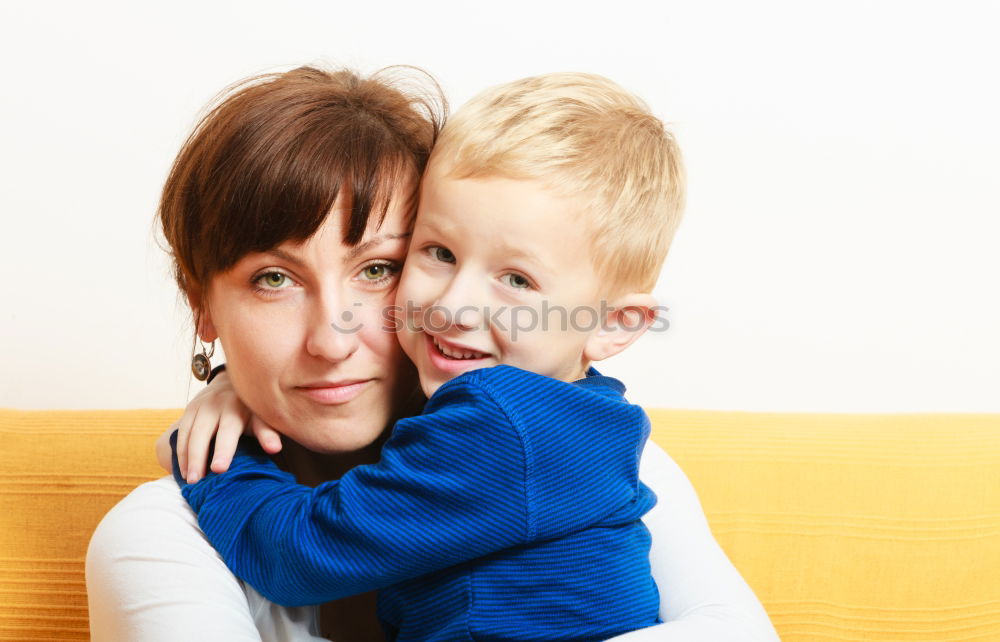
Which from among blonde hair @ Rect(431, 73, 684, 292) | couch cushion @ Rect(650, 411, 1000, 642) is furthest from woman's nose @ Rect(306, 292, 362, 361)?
couch cushion @ Rect(650, 411, 1000, 642)

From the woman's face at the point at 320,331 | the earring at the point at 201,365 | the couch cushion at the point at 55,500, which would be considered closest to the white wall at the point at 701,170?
the couch cushion at the point at 55,500

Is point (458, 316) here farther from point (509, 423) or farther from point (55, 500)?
point (55, 500)

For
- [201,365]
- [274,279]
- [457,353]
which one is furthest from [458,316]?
[201,365]

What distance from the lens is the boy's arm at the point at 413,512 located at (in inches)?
48.6

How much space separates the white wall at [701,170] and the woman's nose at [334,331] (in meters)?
1.43

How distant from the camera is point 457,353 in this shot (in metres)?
1.39

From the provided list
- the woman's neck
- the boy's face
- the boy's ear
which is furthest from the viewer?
the woman's neck

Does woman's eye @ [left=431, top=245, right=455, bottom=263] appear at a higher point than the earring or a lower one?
higher

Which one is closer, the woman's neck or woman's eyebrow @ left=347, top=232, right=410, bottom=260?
woman's eyebrow @ left=347, top=232, right=410, bottom=260

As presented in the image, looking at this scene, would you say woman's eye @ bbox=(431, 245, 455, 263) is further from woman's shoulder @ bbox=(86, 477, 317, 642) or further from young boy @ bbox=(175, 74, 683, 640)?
woman's shoulder @ bbox=(86, 477, 317, 642)

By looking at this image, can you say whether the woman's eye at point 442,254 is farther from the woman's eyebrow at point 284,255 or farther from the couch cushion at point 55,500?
the couch cushion at point 55,500

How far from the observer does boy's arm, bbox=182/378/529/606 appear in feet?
4.05

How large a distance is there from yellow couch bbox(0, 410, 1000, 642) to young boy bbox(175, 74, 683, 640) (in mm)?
648

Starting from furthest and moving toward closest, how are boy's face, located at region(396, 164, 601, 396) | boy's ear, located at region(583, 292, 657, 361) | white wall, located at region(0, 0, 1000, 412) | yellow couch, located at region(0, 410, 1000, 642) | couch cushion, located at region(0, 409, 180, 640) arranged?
white wall, located at region(0, 0, 1000, 412) → yellow couch, located at region(0, 410, 1000, 642) → couch cushion, located at region(0, 409, 180, 640) → boy's ear, located at region(583, 292, 657, 361) → boy's face, located at region(396, 164, 601, 396)
